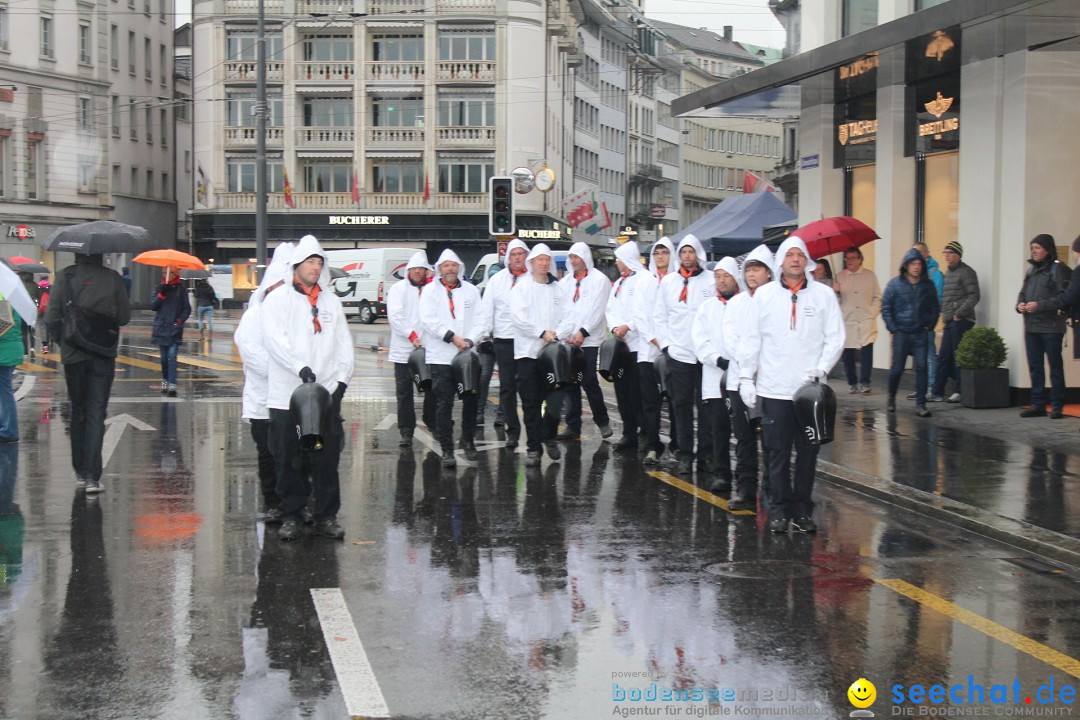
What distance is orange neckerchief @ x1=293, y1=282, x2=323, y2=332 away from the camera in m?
8.55

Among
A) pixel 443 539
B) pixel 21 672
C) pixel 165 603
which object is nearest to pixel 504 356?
pixel 443 539

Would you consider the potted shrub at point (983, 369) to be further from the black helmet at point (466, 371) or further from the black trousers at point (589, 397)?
the black helmet at point (466, 371)

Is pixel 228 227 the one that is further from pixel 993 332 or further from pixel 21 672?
pixel 21 672

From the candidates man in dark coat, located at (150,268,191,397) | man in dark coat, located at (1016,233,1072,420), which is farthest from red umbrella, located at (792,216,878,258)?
man in dark coat, located at (150,268,191,397)

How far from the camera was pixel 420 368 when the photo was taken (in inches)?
474

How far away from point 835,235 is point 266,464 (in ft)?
33.3

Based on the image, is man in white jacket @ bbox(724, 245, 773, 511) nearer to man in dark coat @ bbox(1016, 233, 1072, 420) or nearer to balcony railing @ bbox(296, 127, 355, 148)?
man in dark coat @ bbox(1016, 233, 1072, 420)

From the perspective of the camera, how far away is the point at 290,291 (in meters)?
8.55

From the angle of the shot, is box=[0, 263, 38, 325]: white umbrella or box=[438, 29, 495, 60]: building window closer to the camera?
box=[0, 263, 38, 325]: white umbrella

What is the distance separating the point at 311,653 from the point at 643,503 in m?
4.40

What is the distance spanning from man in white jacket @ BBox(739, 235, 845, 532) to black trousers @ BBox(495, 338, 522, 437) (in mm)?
3919

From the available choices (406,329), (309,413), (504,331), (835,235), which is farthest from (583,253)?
(835,235)

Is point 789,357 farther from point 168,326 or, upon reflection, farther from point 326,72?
point 326,72

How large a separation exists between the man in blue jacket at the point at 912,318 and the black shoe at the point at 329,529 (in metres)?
→ 8.68
